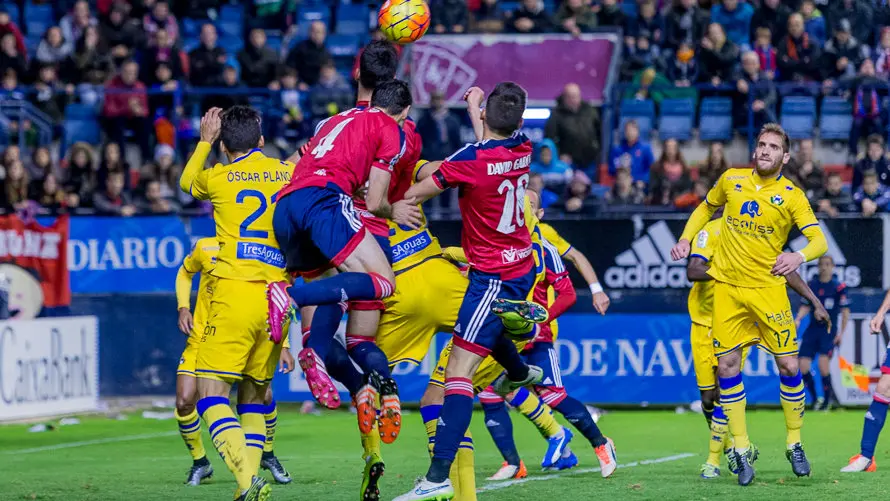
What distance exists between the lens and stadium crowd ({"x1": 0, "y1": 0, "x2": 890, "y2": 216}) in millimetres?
18266

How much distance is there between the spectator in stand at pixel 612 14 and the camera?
20.9 m

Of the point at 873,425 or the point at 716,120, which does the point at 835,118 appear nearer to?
the point at 716,120

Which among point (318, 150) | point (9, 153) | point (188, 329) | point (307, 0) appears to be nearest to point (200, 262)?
point (188, 329)

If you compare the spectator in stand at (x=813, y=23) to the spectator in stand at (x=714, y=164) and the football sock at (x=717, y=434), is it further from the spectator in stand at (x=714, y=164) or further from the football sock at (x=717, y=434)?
the football sock at (x=717, y=434)

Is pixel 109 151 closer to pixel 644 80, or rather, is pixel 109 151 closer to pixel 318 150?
pixel 644 80

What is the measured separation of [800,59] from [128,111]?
9983 millimetres

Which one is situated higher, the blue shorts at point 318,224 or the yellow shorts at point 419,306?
the blue shorts at point 318,224

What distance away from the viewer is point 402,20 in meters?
9.43

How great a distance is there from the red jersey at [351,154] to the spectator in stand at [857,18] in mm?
13622

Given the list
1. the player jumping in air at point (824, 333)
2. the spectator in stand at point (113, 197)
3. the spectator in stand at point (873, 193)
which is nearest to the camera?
the player jumping in air at point (824, 333)

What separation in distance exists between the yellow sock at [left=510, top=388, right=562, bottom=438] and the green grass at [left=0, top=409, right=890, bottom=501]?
368 mm

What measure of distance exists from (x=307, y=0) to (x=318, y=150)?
50.2ft

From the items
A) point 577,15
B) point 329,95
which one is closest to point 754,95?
point 577,15

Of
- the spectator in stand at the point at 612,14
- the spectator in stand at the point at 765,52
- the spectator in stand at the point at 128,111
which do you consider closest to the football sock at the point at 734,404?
the spectator in stand at the point at 765,52
